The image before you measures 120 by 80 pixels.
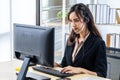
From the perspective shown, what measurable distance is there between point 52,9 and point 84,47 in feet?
6.67

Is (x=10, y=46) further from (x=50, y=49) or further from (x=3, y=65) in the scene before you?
(x=50, y=49)

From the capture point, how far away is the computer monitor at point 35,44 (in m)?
1.66

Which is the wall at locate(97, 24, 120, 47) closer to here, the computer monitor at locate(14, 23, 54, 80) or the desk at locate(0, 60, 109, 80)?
the desk at locate(0, 60, 109, 80)

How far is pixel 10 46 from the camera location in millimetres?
3441

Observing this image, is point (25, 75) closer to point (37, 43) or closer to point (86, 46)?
point (37, 43)

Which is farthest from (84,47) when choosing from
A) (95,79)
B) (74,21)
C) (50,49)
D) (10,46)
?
(10,46)

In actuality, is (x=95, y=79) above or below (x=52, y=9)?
below

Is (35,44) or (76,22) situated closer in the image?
Answer: (35,44)

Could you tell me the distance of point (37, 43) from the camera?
1695mm

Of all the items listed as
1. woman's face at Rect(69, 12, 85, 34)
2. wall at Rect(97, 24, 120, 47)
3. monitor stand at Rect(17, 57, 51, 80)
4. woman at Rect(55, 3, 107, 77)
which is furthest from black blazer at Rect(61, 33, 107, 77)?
wall at Rect(97, 24, 120, 47)

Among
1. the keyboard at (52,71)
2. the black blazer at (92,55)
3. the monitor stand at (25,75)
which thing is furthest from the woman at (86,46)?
the monitor stand at (25,75)

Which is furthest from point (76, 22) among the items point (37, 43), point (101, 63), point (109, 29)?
point (109, 29)

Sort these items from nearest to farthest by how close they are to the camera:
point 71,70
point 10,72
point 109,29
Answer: point 71,70, point 10,72, point 109,29

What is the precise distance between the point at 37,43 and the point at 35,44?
2 cm
